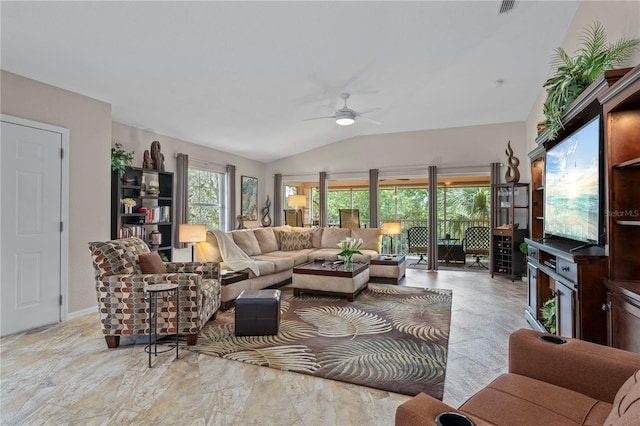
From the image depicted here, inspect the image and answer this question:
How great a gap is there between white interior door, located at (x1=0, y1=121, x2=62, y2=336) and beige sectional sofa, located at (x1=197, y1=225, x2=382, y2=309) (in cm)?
180

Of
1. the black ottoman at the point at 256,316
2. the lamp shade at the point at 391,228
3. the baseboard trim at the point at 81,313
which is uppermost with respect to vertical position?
the lamp shade at the point at 391,228

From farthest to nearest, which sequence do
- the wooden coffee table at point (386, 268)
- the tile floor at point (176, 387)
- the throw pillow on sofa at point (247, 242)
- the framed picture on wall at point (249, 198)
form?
the framed picture on wall at point (249, 198) → the wooden coffee table at point (386, 268) → the throw pillow on sofa at point (247, 242) → the tile floor at point (176, 387)

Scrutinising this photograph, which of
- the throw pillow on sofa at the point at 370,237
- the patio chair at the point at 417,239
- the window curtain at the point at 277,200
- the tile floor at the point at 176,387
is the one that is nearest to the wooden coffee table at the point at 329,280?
the tile floor at the point at 176,387

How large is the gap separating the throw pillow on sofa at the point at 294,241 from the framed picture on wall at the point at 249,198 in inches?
57.4

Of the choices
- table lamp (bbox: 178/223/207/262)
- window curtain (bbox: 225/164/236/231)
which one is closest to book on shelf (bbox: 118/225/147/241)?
table lamp (bbox: 178/223/207/262)

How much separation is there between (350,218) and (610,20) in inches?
220

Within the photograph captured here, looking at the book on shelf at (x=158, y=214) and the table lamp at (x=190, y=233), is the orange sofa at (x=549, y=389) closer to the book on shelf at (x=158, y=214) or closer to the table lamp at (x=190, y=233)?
the table lamp at (x=190, y=233)

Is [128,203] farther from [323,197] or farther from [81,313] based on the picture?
[323,197]

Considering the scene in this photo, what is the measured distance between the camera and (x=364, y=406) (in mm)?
2125

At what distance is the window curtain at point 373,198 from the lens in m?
7.77

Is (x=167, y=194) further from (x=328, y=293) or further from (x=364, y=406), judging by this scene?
(x=364, y=406)

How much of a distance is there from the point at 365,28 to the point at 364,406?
11.0 ft

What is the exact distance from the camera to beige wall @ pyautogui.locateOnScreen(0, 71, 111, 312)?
3.64 m

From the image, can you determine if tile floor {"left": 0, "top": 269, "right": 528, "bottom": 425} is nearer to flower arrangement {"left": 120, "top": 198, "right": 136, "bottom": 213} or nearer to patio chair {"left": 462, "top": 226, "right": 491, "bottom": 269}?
flower arrangement {"left": 120, "top": 198, "right": 136, "bottom": 213}
